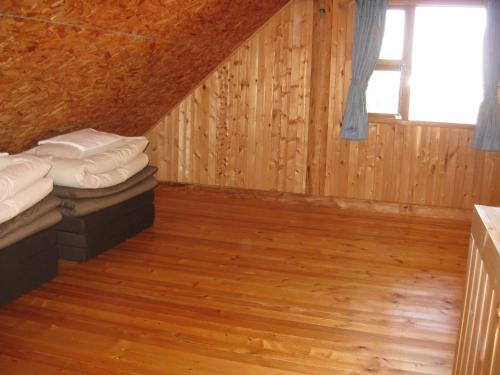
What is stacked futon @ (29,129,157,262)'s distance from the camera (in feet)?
11.4

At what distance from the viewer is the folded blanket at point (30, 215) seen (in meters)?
2.78

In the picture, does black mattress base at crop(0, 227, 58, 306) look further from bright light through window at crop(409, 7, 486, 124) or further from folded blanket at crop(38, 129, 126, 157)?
bright light through window at crop(409, 7, 486, 124)

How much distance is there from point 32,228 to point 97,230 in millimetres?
674

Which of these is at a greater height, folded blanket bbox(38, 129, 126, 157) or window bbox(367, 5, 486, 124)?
window bbox(367, 5, 486, 124)

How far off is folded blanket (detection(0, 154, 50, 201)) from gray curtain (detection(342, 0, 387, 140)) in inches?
111

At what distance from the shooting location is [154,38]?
12.3ft

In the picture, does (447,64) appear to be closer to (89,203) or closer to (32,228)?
(89,203)

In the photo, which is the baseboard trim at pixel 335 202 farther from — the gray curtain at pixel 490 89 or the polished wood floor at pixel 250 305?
the gray curtain at pixel 490 89

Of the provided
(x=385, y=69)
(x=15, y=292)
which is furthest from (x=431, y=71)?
(x=15, y=292)

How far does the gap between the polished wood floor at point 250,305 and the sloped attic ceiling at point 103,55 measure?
1038 millimetres

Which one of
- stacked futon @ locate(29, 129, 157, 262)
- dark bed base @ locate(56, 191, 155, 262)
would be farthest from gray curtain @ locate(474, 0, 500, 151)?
dark bed base @ locate(56, 191, 155, 262)

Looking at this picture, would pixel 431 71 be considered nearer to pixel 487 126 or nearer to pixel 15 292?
pixel 487 126

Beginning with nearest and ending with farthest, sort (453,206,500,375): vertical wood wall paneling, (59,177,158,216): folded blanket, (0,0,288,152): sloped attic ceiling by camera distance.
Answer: (453,206,500,375): vertical wood wall paneling
(0,0,288,152): sloped attic ceiling
(59,177,158,216): folded blanket

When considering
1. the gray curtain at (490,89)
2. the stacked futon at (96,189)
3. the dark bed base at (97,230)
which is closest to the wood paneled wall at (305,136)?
the gray curtain at (490,89)
